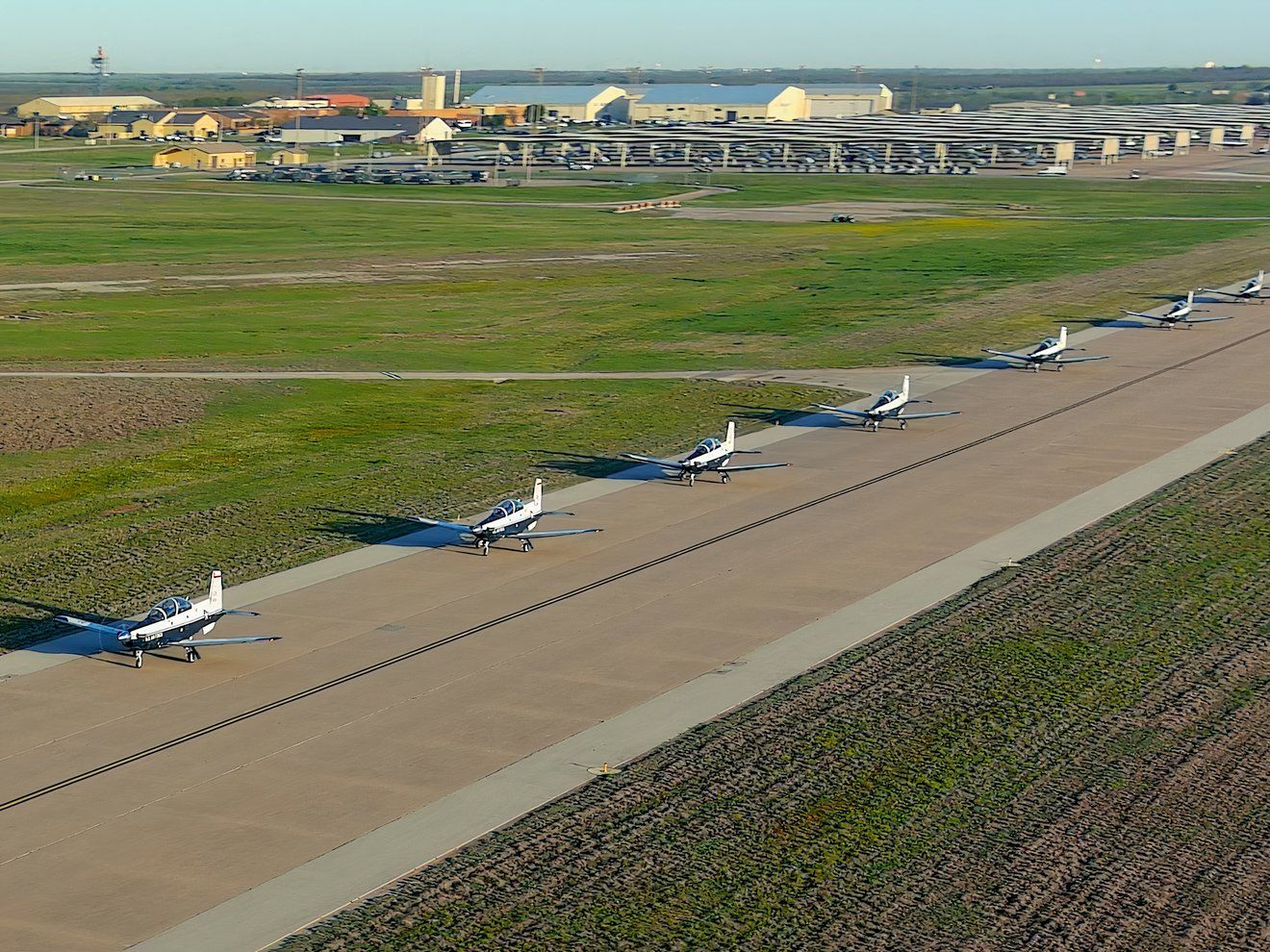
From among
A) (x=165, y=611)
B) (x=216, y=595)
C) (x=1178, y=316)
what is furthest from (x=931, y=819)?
(x=1178, y=316)

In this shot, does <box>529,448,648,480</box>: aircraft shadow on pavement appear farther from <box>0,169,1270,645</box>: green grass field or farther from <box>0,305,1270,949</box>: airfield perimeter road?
<box>0,305,1270,949</box>: airfield perimeter road

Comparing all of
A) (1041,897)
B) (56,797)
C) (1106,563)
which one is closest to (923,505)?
(1106,563)

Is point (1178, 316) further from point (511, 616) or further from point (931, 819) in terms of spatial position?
point (931, 819)

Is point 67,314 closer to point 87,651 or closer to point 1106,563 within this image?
point 87,651

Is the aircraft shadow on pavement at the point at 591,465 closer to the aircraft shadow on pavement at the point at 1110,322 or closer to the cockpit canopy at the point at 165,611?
the cockpit canopy at the point at 165,611

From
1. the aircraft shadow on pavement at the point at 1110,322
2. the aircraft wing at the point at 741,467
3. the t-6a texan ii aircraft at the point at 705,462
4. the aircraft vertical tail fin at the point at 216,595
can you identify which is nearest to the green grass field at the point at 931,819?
the aircraft vertical tail fin at the point at 216,595
